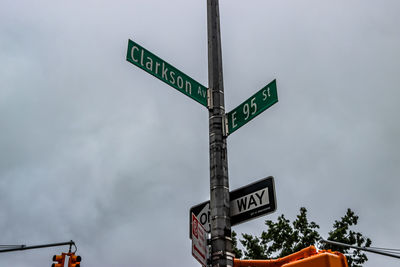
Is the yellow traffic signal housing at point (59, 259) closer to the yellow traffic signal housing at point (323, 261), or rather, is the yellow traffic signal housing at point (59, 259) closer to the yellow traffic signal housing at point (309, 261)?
the yellow traffic signal housing at point (309, 261)

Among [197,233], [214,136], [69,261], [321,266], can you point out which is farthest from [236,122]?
[69,261]

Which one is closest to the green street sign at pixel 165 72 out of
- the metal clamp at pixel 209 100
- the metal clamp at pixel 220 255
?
the metal clamp at pixel 209 100

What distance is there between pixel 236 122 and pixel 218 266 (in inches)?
80.9

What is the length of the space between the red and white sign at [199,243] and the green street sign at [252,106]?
1.55m

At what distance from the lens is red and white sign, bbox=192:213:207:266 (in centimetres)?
467

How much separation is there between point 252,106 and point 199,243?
210 cm

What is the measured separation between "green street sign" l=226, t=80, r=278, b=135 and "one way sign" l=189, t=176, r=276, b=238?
3.21ft

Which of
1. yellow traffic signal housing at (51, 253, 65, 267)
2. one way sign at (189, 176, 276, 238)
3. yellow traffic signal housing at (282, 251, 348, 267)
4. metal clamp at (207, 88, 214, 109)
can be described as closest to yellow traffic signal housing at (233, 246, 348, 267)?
yellow traffic signal housing at (282, 251, 348, 267)

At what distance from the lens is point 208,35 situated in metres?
6.79

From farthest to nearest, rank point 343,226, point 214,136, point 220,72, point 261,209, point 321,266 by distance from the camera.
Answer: point 343,226 < point 220,72 < point 214,136 < point 261,209 < point 321,266

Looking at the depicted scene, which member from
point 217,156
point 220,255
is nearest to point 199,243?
point 220,255

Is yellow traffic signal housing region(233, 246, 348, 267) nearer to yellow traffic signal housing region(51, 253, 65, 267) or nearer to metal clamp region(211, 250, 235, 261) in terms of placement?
metal clamp region(211, 250, 235, 261)

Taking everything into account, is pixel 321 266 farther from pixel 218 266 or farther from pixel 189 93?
pixel 189 93

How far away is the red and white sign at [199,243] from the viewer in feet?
15.3
